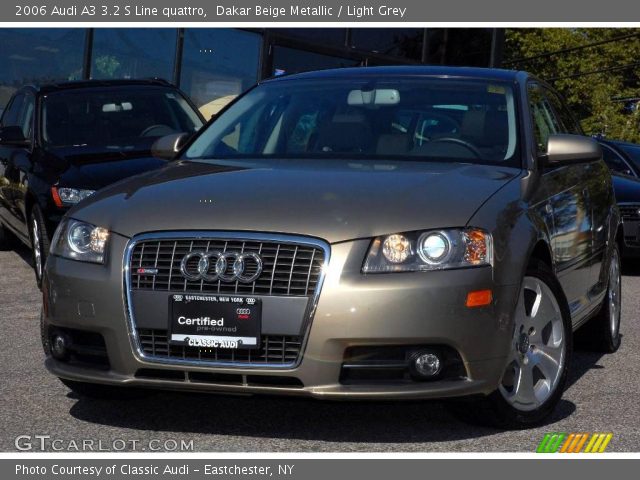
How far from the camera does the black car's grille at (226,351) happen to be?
511 cm

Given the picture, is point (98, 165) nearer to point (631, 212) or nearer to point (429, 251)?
point (429, 251)

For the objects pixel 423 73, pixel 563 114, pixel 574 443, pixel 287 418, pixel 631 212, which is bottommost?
pixel 631 212

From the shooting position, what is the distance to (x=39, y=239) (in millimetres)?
10273

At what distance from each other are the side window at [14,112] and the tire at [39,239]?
175 centimetres

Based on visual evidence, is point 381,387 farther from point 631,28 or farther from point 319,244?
point 631,28

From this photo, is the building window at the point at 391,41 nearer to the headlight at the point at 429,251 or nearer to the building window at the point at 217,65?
the building window at the point at 217,65

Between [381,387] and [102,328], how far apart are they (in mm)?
1141

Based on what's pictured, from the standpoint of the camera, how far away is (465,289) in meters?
5.10

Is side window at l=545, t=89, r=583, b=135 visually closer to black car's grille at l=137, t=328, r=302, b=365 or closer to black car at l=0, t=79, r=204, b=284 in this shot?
black car's grille at l=137, t=328, r=302, b=365

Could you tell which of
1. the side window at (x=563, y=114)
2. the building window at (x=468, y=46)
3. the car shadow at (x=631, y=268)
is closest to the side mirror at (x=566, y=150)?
the side window at (x=563, y=114)

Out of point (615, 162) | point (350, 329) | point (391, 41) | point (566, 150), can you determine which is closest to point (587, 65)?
point (391, 41)

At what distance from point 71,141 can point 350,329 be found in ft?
21.3
